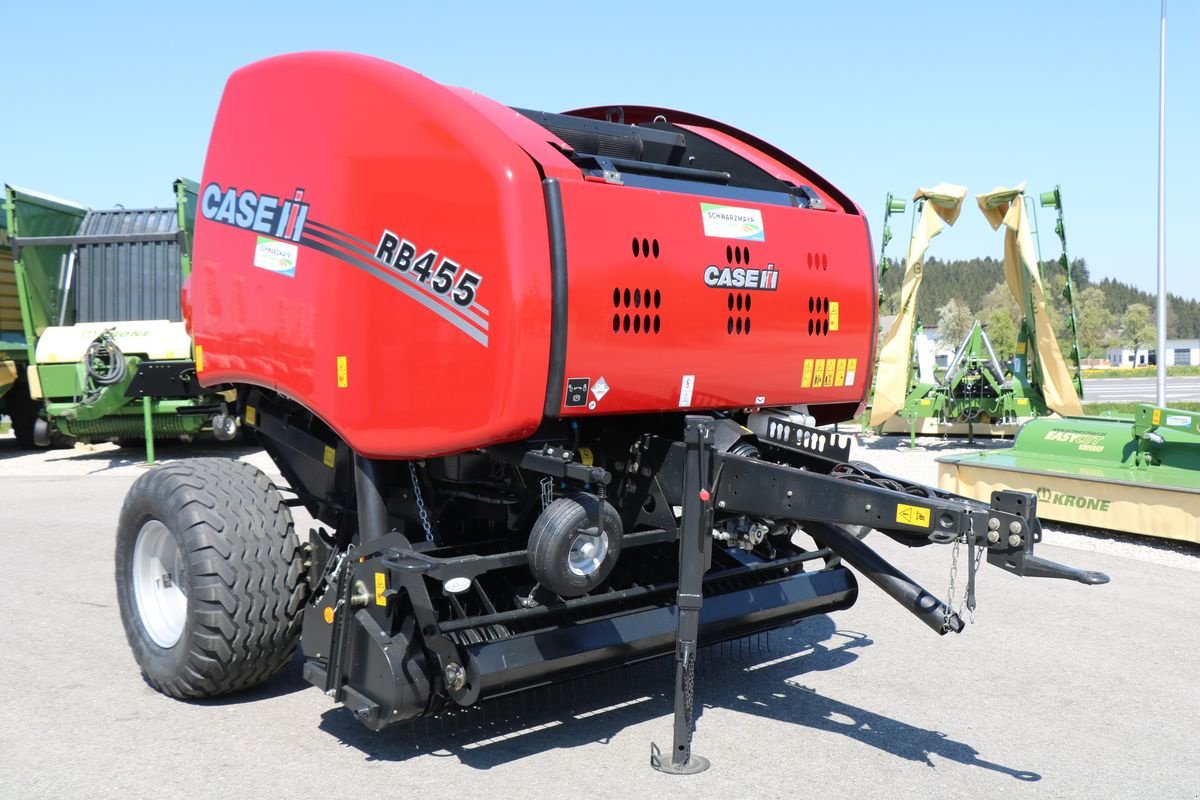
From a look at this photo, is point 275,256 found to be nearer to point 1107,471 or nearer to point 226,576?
point 226,576

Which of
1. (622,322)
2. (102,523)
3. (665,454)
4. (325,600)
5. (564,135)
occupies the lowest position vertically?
(102,523)

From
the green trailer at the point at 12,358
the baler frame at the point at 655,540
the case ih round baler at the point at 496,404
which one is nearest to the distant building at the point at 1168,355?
the green trailer at the point at 12,358

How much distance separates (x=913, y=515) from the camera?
141 inches

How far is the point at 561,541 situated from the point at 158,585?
230 centimetres

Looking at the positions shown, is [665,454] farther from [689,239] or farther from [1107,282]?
[1107,282]

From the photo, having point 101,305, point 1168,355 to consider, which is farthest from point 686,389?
point 1168,355

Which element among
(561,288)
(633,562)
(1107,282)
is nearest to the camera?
(561,288)

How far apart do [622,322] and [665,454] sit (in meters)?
0.55

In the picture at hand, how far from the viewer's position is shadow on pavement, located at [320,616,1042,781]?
4.09m

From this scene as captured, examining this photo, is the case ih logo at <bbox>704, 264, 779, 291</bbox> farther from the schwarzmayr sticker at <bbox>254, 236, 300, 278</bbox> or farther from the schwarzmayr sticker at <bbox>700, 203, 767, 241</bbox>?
the schwarzmayr sticker at <bbox>254, 236, 300, 278</bbox>

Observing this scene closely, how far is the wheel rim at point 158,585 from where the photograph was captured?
15.8 ft

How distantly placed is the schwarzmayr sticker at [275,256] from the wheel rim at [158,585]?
1.29m

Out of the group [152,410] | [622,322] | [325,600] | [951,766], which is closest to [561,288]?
[622,322]

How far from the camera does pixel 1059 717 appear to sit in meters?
4.44
